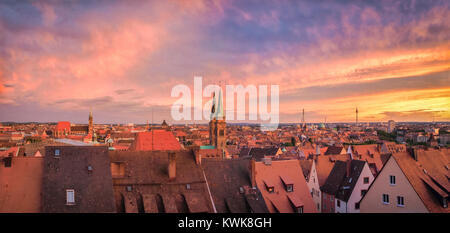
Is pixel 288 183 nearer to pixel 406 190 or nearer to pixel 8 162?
pixel 406 190

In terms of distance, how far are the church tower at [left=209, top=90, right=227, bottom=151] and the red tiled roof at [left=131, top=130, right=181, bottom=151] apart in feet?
81.6

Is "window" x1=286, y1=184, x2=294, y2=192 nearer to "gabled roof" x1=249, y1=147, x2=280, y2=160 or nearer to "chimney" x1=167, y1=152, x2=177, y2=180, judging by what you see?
"chimney" x1=167, y1=152, x2=177, y2=180

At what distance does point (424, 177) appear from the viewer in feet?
46.3

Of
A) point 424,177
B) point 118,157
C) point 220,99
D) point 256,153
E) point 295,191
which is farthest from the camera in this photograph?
point 220,99

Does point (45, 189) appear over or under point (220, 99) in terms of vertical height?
under

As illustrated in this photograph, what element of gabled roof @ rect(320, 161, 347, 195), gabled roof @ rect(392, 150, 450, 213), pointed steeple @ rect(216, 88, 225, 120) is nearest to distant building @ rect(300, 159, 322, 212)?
gabled roof @ rect(320, 161, 347, 195)

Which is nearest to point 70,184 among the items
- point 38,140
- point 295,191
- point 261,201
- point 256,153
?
point 261,201

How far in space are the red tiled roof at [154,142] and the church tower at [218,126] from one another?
24.9 meters

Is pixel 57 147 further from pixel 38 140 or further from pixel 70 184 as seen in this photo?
pixel 38 140

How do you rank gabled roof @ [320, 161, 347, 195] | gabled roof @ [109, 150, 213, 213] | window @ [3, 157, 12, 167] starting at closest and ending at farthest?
1. window @ [3, 157, 12, 167]
2. gabled roof @ [109, 150, 213, 213]
3. gabled roof @ [320, 161, 347, 195]

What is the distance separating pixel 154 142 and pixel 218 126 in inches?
1076

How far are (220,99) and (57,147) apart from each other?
152 ft

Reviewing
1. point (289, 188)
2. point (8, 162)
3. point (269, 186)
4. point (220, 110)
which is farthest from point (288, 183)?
point (220, 110)

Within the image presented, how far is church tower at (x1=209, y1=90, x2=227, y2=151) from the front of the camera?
2260 inches
